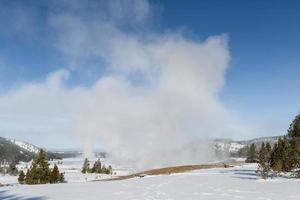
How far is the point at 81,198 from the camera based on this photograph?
88.4ft

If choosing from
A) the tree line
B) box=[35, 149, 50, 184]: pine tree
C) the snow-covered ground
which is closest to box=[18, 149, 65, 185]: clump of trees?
box=[35, 149, 50, 184]: pine tree

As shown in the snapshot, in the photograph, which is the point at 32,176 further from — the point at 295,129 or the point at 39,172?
the point at 295,129

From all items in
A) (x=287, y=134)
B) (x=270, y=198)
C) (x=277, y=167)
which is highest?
(x=287, y=134)

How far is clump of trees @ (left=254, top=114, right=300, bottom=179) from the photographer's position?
49219 mm

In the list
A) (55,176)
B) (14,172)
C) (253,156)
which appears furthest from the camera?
(14,172)

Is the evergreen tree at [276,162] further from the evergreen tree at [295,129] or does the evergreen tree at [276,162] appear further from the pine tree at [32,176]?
the pine tree at [32,176]

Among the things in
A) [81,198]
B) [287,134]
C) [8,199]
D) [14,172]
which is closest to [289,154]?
[287,134]

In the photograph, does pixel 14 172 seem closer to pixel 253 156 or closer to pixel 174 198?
pixel 253 156

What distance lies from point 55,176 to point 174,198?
60.7 meters

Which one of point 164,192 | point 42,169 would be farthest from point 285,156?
point 42,169

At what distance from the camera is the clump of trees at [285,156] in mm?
49219

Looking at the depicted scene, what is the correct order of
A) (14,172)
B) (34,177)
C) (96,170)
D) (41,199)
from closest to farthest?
(41,199) → (34,177) → (96,170) → (14,172)

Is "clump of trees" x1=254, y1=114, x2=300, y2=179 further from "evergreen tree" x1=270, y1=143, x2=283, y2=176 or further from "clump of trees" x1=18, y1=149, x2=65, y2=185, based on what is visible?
"clump of trees" x1=18, y1=149, x2=65, y2=185

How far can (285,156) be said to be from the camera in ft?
167
